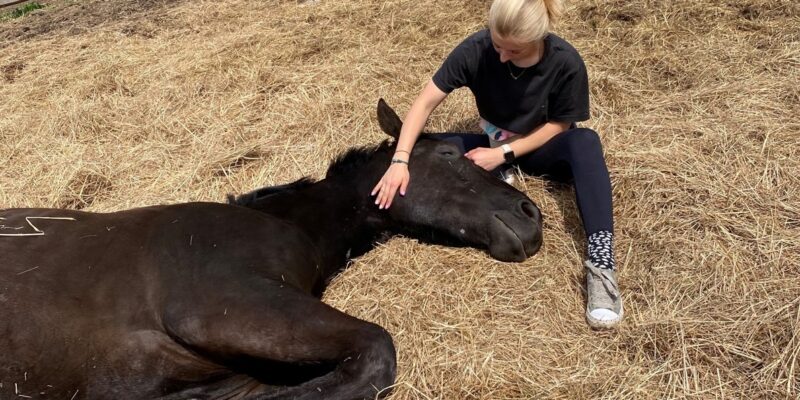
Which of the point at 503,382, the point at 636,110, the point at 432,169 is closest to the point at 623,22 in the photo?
the point at 636,110

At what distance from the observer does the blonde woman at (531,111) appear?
3209mm

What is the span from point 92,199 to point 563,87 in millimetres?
3925

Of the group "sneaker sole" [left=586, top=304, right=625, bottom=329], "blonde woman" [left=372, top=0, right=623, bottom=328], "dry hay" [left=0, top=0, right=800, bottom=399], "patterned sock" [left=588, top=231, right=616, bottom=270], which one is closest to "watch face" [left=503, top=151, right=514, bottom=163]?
"blonde woman" [left=372, top=0, right=623, bottom=328]

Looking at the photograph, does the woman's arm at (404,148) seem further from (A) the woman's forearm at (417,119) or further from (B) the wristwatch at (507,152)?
(B) the wristwatch at (507,152)

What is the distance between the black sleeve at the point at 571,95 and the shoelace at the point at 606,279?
1.03 meters

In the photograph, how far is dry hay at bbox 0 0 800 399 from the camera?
9.20 feet

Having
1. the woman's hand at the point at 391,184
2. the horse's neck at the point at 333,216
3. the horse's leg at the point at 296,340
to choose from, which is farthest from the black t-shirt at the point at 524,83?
the horse's leg at the point at 296,340

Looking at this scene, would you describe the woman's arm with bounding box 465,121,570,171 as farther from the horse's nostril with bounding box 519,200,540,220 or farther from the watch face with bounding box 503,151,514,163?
the horse's nostril with bounding box 519,200,540,220

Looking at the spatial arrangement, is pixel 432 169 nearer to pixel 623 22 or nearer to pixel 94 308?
pixel 94 308

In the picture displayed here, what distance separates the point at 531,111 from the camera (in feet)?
12.5

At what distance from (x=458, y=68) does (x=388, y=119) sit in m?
0.55

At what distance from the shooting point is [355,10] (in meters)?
7.82

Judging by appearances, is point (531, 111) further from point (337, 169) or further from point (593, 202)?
point (337, 169)

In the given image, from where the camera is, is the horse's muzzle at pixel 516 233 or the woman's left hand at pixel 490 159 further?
the woman's left hand at pixel 490 159
